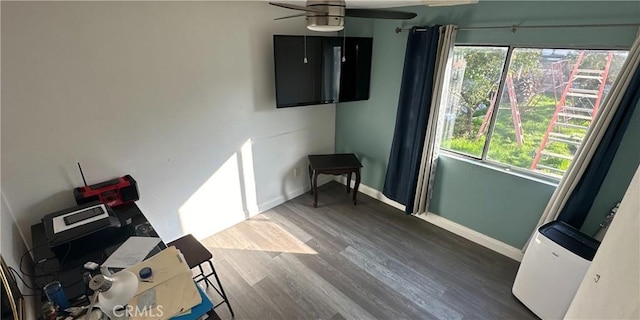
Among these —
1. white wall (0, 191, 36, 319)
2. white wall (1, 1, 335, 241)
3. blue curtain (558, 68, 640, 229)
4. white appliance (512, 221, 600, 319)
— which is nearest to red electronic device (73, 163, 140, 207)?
white wall (1, 1, 335, 241)

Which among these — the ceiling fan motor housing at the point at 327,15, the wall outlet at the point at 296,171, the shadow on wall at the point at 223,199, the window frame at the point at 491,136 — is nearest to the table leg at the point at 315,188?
the wall outlet at the point at 296,171

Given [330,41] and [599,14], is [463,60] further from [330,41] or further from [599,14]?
[330,41]

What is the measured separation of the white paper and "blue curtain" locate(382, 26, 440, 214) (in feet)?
7.81

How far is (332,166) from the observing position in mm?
3340

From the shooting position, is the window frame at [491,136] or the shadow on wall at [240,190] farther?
the shadow on wall at [240,190]

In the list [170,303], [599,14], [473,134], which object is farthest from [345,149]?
[170,303]

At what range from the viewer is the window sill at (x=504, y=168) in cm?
236

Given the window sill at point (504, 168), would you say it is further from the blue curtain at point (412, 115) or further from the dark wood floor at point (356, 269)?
the dark wood floor at point (356, 269)

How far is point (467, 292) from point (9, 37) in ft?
11.4

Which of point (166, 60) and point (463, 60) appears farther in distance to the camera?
point (463, 60)

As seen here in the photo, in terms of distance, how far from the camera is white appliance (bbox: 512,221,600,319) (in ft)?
6.10

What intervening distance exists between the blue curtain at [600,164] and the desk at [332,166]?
1878 mm

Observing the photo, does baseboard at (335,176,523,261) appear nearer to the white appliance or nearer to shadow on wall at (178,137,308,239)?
the white appliance

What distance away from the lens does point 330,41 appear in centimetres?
297
